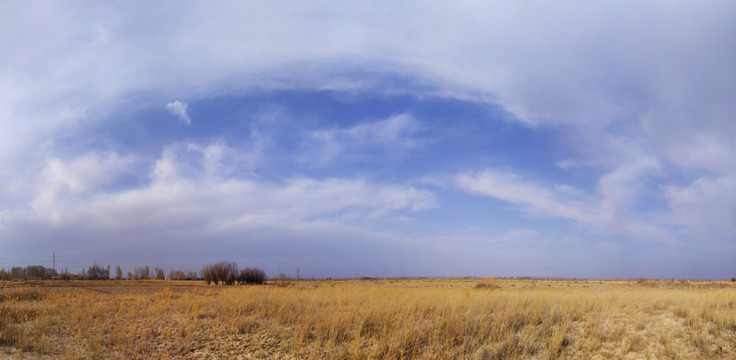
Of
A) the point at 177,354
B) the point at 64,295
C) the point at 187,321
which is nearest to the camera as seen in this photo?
the point at 177,354

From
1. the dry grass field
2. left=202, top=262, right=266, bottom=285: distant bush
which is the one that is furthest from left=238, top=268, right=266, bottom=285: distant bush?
the dry grass field

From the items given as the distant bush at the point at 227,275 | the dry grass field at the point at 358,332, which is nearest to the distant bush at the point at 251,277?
the distant bush at the point at 227,275

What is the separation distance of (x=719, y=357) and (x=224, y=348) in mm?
12780

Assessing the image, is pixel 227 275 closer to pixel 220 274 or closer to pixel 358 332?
pixel 220 274

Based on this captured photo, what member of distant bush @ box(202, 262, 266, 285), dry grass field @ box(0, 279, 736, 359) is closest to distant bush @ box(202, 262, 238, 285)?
distant bush @ box(202, 262, 266, 285)

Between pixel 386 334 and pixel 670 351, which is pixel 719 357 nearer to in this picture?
pixel 670 351

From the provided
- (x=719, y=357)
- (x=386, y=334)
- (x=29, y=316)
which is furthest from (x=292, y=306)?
(x=719, y=357)

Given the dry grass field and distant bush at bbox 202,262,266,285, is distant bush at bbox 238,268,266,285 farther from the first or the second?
the dry grass field

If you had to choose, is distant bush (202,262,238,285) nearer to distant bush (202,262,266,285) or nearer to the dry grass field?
distant bush (202,262,266,285)

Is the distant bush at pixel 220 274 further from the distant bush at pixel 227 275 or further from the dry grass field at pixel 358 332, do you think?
the dry grass field at pixel 358 332

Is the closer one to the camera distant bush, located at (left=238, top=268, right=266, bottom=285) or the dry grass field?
the dry grass field

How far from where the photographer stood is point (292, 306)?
1539cm

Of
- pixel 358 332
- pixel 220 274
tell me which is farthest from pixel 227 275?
Result: pixel 358 332

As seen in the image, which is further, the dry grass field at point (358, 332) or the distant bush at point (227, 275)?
the distant bush at point (227, 275)
